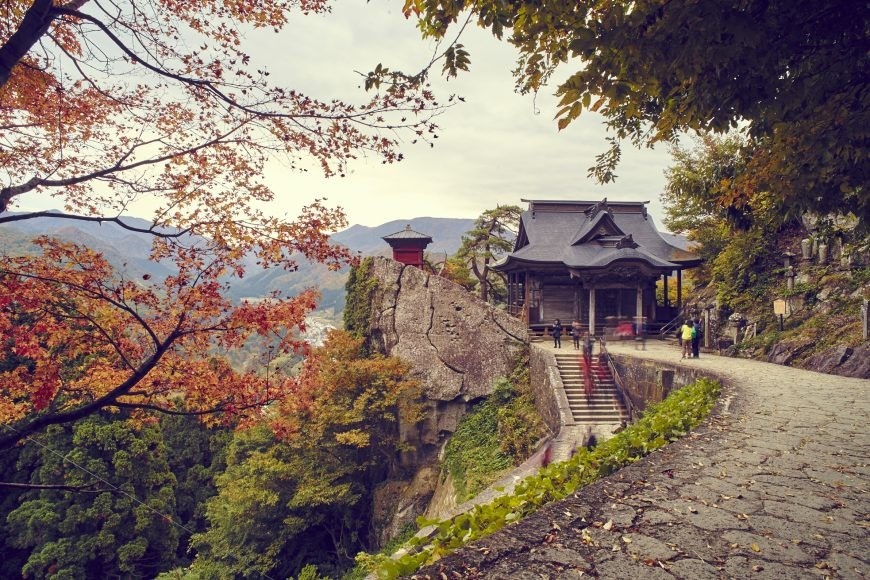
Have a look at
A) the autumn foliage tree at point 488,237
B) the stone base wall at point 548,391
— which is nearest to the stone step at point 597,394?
the stone base wall at point 548,391

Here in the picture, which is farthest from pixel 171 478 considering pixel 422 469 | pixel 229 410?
pixel 229 410

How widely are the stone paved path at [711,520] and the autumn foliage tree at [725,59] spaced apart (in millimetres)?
2791

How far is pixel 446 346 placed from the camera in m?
19.5

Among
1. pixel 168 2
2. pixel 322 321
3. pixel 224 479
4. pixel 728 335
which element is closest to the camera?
pixel 168 2

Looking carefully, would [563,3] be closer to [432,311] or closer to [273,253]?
[273,253]

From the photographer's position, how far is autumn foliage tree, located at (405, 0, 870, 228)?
10.8 feet

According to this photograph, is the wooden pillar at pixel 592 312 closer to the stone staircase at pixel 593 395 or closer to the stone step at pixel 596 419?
the stone staircase at pixel 593 395

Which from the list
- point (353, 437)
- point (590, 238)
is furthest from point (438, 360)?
point (590, 238)

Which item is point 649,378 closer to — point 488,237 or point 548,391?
point 548,391

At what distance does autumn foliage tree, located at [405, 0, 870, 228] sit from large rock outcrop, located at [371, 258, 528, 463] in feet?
47.7

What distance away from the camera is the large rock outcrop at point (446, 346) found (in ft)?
61.8

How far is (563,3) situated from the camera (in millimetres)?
3518

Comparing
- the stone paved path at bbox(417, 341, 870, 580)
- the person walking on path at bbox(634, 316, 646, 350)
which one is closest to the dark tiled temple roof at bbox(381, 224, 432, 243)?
the person walking on path at bbox(634, 316, 646, 350)

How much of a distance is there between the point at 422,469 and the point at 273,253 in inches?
633
